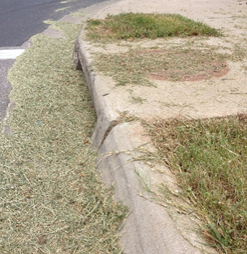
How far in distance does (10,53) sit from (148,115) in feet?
9.84

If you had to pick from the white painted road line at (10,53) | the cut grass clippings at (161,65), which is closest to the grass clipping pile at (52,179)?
the cut grass clippings at (161,65)

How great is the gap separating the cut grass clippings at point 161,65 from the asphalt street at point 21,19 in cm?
109

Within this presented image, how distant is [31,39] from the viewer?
5.14 m

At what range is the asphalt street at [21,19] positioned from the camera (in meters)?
3.94

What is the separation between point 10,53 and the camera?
456 centimetres

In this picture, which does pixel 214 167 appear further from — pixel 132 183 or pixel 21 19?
pixel 21 19

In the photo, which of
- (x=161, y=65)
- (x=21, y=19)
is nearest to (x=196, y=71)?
(x=161, y=65)

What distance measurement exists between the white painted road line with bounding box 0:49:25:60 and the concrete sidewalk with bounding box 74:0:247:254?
975mm

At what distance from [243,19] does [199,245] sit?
16.8 ft

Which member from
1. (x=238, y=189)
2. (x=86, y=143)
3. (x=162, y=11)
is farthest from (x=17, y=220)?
(x=162, y=11)

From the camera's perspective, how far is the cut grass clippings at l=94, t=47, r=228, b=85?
2984 mm

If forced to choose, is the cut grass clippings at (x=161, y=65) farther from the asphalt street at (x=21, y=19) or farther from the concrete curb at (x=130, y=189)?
the asphalt street at (x=21, y=19)

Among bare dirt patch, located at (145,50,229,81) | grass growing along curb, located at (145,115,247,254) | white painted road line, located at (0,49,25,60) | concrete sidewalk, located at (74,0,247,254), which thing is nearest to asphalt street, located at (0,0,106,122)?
white painted road line, located at (0,49,25,60)

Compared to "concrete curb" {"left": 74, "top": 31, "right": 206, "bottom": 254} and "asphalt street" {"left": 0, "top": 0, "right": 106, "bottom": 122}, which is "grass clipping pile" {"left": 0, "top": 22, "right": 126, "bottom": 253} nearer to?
"concrete curb" {"left": 74, "top": 31, "right": 206, "bottom": 254}
